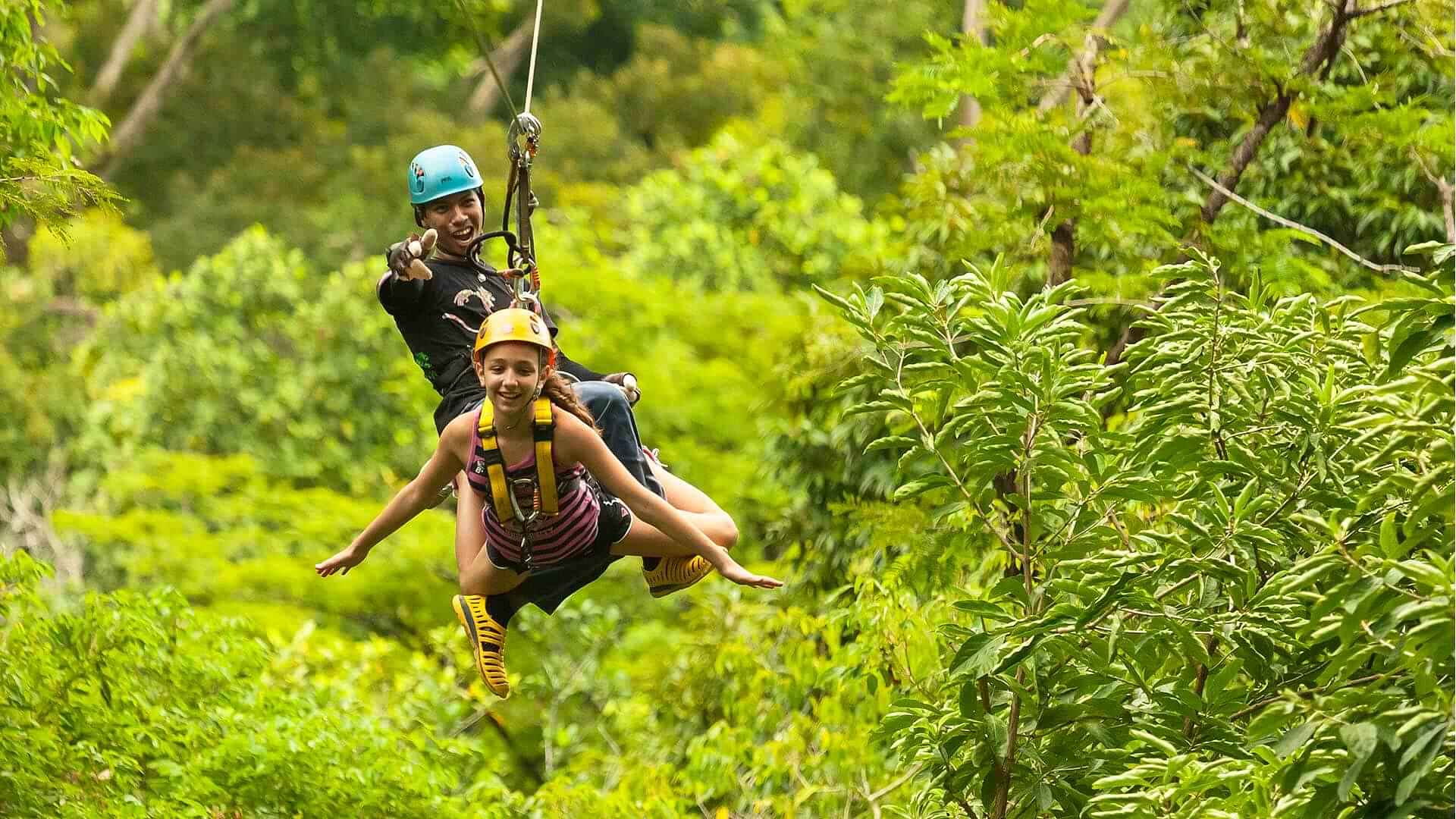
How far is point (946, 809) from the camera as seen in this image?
599 cm

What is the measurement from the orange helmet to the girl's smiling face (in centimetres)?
2

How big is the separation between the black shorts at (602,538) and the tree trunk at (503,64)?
29698 millimetres

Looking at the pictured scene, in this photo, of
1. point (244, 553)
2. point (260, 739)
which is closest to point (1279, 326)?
point (260, 739)

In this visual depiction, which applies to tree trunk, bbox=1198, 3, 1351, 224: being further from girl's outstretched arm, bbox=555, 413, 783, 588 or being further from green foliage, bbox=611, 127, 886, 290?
green foliage, bbox=611, 127, 886, 290

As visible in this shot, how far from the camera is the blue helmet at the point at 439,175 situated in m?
5.38

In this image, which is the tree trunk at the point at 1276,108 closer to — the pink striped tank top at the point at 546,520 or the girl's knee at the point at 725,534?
the girl's knee at the point at 725,534

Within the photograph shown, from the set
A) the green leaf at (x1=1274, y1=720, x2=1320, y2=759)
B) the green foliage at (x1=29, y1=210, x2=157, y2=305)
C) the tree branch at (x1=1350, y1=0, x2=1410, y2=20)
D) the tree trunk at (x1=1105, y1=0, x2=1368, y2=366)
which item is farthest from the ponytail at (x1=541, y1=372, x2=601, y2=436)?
the green foliage at (x1=29, y1=210, x2=157, y2=305)

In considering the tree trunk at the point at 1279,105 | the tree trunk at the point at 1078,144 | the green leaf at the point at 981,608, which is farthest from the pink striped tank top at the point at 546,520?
the tree trunk at the point at 1279,105

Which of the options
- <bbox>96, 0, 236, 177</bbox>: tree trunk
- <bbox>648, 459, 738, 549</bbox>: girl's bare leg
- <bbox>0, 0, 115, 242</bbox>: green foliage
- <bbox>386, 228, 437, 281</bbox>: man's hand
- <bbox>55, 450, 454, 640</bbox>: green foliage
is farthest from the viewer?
<bbox>96, 0, 236, 177</bbox>: tree trunk

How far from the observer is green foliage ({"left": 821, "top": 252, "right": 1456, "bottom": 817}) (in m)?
4.90

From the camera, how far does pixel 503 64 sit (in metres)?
35.9

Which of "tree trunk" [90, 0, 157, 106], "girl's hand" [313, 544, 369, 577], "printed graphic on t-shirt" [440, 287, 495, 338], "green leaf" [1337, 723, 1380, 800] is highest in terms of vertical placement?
"tree trunk" [90, 0, 157, 106]

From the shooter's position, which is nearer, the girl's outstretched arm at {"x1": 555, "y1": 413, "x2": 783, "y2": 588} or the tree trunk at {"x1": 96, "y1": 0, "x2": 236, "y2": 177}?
the girl's outstretched arm at {"x1": 555, "y1": 413, "x2": 783, "y2": 588}

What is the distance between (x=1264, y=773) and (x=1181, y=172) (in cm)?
591
